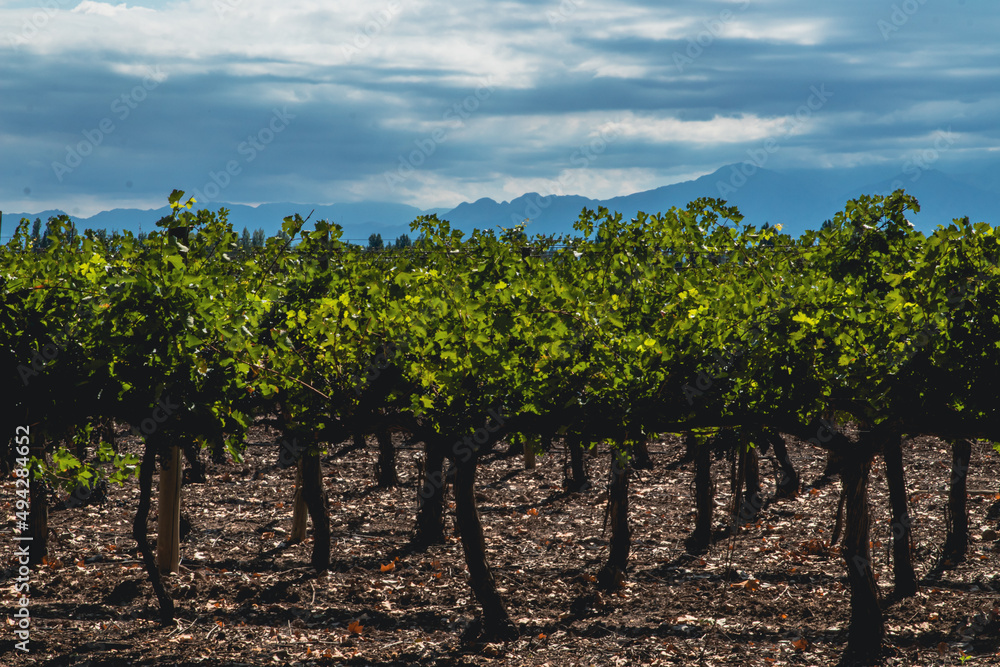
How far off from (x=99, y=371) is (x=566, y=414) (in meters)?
4.77

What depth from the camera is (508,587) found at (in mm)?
11836

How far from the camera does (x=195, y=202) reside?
26.8ft

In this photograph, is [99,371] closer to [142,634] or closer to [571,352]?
[142,634]

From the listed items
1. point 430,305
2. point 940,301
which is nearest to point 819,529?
point 940,301

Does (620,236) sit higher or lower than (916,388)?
higher

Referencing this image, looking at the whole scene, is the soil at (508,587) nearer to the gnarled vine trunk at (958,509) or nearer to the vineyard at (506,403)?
the vineyard at (506,403)

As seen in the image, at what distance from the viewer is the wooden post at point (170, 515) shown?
11367 mm

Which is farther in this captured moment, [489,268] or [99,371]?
[489,268]

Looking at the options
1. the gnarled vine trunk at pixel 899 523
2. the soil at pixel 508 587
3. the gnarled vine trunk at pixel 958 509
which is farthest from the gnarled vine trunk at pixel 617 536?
the gnarled vine trunk at pixel 958 509

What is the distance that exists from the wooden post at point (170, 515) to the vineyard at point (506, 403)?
5cm

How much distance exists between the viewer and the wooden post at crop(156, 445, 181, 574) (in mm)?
11367

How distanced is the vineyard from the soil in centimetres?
7
